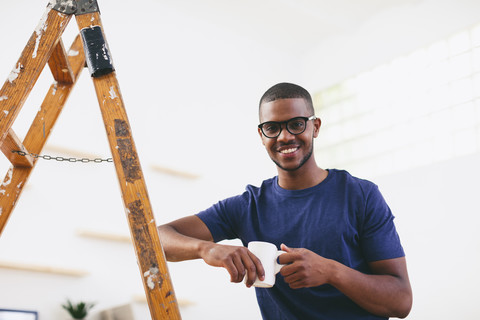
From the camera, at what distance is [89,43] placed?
3.98 ft

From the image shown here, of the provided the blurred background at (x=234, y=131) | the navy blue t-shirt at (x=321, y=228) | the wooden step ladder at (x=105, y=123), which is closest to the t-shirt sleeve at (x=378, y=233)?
the navy blue t-shirt at (x=321, y=228)

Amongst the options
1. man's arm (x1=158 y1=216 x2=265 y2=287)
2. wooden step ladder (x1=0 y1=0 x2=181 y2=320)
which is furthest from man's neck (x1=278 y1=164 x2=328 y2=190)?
wooden step ladder (x1=0 y1=0 x2=181 y2=320)

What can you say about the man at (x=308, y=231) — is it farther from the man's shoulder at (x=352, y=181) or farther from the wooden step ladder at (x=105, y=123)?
the wooden step ladder at (x=105, y=123)

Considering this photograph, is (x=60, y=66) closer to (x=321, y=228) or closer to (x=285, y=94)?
(x=285, y=94)

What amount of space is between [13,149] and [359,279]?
3.23 feet

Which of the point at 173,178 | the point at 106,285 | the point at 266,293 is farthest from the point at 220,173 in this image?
the point at 266,293

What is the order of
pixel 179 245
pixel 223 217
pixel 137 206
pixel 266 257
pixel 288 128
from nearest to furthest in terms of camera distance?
pixel 137 206 < pixel 266 257 < pixel 179 245 < pixel 288 128 < pixel 223 217

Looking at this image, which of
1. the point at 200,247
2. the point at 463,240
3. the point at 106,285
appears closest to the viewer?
the point at 200,247

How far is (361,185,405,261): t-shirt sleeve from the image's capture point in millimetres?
1410

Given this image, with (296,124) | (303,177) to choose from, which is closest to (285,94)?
(296,124)

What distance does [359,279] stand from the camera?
50.1 inches

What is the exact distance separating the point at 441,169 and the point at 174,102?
212cm

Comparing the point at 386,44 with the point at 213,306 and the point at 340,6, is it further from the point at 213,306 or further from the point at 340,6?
the point at 213,306

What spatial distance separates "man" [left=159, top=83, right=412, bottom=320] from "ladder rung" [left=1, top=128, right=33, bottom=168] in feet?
1.45
